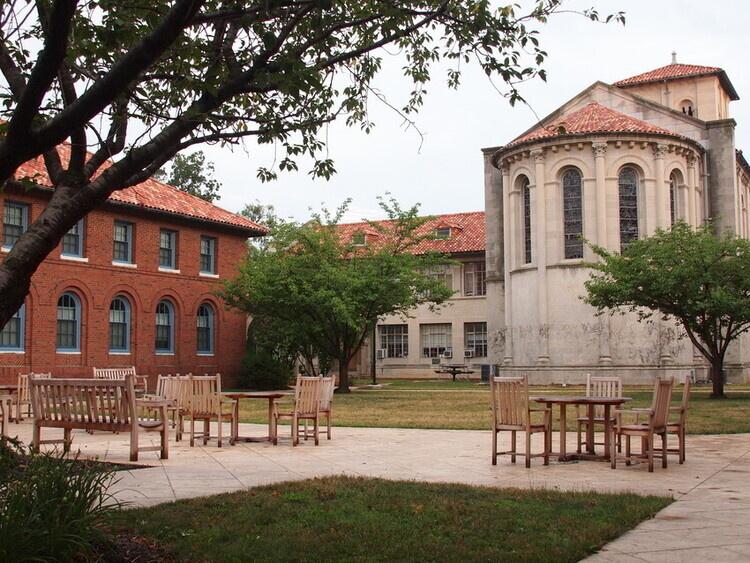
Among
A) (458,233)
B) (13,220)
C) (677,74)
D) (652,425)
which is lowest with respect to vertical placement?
(652,425)

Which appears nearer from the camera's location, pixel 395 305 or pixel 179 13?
pixel 179 13

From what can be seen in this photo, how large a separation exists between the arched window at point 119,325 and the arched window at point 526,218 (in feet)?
64.6

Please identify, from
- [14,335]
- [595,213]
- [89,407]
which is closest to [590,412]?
[89,407]

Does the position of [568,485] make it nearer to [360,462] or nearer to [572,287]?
[360,462]

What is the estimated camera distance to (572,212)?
41.5m

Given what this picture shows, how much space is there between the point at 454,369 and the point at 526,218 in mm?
12263

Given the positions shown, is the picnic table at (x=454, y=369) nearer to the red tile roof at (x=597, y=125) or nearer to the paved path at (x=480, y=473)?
the red tile roof at (x=597, y=125)

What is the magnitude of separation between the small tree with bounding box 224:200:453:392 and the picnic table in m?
18.0

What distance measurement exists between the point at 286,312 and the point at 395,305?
414cm

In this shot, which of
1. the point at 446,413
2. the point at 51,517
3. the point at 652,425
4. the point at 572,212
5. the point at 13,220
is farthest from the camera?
the point at 572,212

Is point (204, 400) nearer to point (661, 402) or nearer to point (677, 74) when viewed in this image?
point (661, 402)

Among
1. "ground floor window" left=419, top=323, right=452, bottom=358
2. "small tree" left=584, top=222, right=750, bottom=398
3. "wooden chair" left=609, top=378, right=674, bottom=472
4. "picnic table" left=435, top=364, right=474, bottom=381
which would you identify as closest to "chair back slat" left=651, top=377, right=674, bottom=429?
"wooden chair" left=609, top=378, right=674, bottom=472

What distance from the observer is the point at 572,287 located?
40.8 m

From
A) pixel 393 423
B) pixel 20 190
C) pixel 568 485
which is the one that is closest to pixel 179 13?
pixel 568 485
